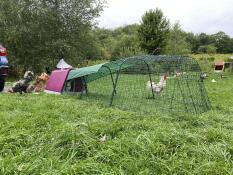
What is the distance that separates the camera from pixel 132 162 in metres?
2.99

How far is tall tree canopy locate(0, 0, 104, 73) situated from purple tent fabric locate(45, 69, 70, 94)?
708 cm

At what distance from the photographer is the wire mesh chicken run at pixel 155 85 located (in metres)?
6.96

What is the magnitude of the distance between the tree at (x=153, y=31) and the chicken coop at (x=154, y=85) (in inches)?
683

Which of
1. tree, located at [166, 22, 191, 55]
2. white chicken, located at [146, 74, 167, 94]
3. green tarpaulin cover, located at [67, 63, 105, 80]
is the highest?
tree, located at [166, 22, 191, 55]

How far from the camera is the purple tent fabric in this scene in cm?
932

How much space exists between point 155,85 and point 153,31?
19022 millimetres

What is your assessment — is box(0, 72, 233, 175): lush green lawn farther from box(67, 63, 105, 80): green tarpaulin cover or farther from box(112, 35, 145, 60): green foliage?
box(112, 35, 145, 60): green foliage

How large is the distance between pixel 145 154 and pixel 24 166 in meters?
1.03

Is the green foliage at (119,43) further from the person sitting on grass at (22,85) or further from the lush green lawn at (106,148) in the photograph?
the lush green lawn at (106,148)

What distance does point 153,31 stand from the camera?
27.2 meters

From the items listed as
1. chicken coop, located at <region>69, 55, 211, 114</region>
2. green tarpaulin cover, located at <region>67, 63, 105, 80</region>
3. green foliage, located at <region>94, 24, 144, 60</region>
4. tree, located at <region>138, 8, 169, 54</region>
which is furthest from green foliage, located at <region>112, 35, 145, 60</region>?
green tarpaulin cover, located at <region>67, 63, 105, 80</region>

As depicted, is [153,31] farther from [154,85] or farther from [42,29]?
[154,85]

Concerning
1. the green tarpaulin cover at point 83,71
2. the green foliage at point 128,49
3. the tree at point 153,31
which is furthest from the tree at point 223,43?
the green tarpaulin cover at point 83,71

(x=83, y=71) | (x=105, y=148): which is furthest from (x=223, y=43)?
(x=105, y=148)
